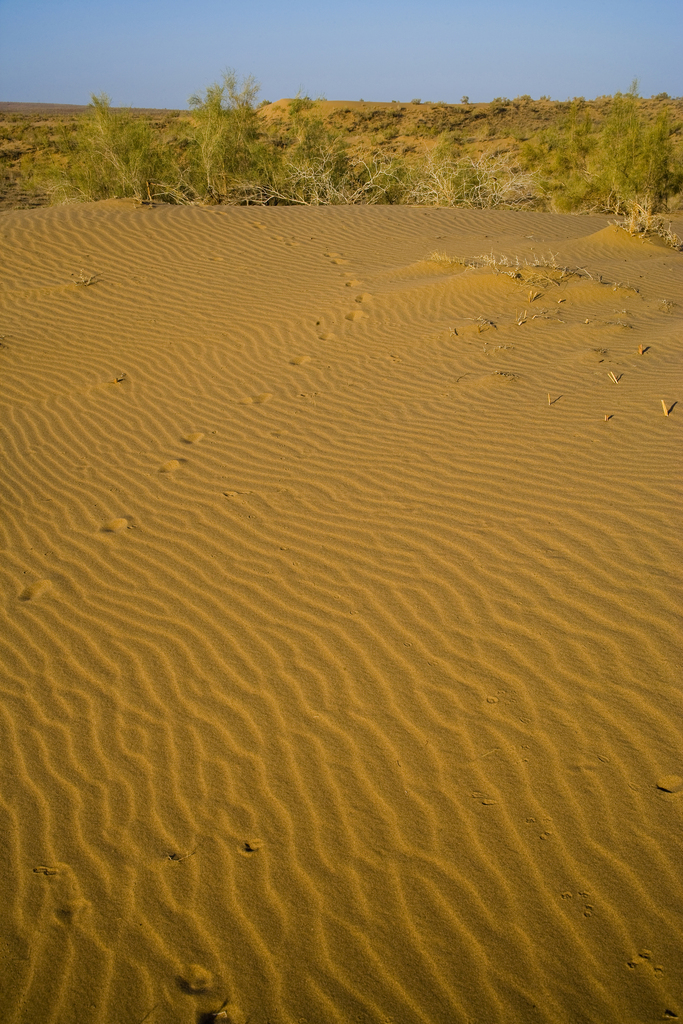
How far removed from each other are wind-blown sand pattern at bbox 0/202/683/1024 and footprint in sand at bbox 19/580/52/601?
0.08 ft

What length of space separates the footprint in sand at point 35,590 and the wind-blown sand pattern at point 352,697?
24 mm

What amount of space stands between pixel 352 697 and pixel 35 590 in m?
2.07

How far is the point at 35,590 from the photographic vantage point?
158 inches

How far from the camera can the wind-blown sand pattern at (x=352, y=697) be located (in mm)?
2148

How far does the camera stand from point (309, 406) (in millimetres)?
6102

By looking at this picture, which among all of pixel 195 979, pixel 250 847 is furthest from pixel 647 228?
pixel 195 979

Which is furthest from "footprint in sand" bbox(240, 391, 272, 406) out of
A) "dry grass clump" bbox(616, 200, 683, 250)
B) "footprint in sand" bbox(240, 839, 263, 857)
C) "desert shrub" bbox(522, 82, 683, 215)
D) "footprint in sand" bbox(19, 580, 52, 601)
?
"desert shrub" bbox(522, 82, 683, 215)

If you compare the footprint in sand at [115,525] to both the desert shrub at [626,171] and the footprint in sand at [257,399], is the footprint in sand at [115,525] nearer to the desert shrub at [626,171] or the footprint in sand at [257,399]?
the footprint in sand at [257,399]

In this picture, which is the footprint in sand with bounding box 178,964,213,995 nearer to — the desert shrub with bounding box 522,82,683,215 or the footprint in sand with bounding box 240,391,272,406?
the footprint in sand with bounding box 240,391,272,406

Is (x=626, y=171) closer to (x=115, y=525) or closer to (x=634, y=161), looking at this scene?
(x=634, y=161)

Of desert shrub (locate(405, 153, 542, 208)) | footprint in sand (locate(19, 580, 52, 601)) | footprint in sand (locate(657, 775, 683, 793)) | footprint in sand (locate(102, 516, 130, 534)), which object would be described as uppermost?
desert shrub (locate(405, 153, 542, 208))

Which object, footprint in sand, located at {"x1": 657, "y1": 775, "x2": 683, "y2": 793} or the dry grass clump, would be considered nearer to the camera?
footprint in sand, located at {"x1": 657, "y1": 775, "x2": 683, "y2": 793}

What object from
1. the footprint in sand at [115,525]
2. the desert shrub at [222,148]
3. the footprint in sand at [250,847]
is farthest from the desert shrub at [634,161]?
the footprint in sand at [250,847]

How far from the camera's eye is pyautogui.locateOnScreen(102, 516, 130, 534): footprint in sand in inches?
178
